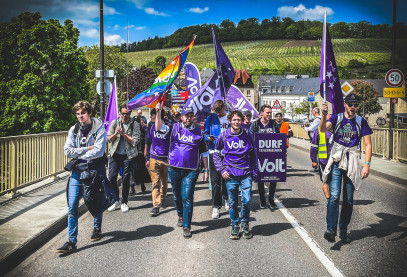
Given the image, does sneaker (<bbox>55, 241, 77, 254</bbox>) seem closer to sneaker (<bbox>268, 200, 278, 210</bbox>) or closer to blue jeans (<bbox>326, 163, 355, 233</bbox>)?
blue jeans (<bbox>326, 163, 355, 233</bbox>)

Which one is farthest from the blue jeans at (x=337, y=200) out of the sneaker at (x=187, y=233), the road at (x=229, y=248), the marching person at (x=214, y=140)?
the marching person at (x=214, y=140)

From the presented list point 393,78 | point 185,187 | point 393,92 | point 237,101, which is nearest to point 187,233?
point 185,187

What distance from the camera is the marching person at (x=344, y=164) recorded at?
551cm

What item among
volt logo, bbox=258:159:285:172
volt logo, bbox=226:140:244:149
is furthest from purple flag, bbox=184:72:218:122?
volt logo, bbox=226:140:244:149

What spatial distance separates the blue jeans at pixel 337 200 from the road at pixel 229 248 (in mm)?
290

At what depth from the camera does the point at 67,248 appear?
5.20m

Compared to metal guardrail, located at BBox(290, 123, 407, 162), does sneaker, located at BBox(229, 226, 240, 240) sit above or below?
below

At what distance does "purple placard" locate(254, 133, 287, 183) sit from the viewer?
778 cm

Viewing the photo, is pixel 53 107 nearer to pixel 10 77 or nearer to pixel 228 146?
pixel 10 77

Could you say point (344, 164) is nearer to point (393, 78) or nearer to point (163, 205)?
point (163, 205)

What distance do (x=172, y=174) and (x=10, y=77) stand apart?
1413 inches

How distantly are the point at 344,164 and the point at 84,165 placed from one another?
11.8 ft

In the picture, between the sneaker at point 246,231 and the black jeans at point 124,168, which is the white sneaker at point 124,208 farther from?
the sneaker at point 246,231

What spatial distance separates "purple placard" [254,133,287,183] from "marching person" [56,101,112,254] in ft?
11.0
